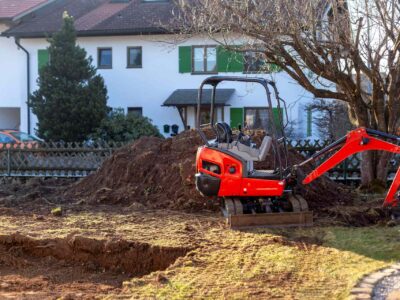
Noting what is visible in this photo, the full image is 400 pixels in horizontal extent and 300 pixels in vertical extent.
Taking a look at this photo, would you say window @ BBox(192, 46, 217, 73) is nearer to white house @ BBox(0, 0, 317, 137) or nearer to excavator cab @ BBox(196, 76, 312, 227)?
white house @ BBox(0, 0, 317, 137)

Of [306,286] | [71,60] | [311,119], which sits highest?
[71,60]

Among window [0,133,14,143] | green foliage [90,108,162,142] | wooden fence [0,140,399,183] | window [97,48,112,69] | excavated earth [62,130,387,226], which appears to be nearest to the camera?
excavated earth [62,130,387,226]

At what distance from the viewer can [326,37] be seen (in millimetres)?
11656

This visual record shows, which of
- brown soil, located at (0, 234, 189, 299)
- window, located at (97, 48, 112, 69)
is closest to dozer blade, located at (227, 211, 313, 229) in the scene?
brown soil, located at (0, 234, 189, 299)

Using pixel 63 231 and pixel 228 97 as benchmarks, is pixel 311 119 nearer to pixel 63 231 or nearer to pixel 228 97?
pixel 228 97

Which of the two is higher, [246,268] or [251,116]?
[251,116]

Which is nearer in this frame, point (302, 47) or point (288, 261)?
point (288, 261)

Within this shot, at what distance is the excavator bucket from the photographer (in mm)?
8789

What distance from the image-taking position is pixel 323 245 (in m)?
7.63

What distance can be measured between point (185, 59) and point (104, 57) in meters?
4.30

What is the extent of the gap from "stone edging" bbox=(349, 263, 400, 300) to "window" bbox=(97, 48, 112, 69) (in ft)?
77.1

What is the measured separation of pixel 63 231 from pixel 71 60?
17.5 metres

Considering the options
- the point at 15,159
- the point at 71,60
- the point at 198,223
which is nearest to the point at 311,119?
the point at 71,60

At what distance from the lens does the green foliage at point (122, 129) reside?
2397 centimetres
